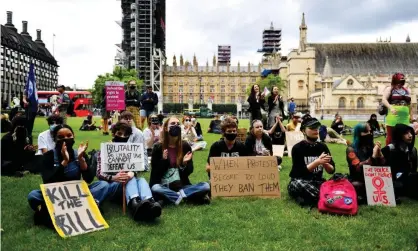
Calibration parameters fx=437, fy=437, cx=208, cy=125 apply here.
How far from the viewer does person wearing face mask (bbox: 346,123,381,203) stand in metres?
6.22

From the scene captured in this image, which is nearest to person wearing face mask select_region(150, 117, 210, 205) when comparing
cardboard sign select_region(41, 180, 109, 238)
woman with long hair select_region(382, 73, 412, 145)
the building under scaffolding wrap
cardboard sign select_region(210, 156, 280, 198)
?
cardboard sign select_region(210, 156, 280, 198)

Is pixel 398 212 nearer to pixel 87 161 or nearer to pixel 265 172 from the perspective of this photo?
pixel 265 172

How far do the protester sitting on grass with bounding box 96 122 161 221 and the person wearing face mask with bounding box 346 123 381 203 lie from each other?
294 cm

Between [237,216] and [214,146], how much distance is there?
145 centimetres

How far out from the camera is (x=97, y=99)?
67.4 m

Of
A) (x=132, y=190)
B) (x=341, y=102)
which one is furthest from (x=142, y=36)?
(x=132, y=190)

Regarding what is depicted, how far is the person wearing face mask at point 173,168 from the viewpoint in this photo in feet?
19.6

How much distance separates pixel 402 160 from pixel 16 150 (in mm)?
6777

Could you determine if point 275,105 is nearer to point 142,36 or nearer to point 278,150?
point 278,150

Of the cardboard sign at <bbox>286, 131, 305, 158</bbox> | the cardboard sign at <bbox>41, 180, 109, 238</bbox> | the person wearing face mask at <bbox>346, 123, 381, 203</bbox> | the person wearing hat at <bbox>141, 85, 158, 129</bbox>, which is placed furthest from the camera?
the person wearing hat at <bbox>141, 85, 158, 129</bbox>

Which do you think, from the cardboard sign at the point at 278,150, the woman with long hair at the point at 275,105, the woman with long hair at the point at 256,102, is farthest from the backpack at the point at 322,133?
the cardboard sign at the point at 278,150

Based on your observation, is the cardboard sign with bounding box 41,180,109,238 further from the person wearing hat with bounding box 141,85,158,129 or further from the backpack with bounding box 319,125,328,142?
the backpack with bounding box 319,125,328,142

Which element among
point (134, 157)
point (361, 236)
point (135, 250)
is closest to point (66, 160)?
point (134, 157)

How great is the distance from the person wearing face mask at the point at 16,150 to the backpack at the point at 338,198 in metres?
5.44
